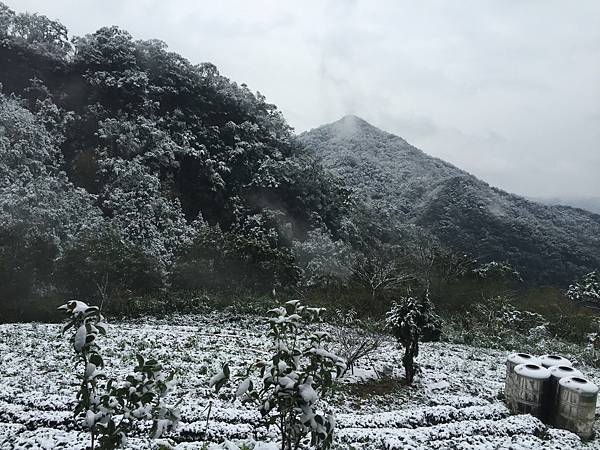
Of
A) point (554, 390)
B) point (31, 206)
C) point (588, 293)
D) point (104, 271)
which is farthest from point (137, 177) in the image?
point (588, 293)

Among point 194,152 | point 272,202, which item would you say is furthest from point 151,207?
point 272,202

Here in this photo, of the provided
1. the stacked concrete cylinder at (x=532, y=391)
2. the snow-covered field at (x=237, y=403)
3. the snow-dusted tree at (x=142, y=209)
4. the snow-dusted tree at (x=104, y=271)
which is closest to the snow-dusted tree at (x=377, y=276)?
the snow-covered field at (x=237, y=403)

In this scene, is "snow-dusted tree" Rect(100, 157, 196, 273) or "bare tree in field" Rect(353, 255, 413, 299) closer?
"bare tree in field" Rect(353, 255, 413, 299)

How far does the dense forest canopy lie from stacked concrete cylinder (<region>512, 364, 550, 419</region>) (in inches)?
368

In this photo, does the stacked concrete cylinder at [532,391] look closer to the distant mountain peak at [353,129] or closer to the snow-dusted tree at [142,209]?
the snow-dusted tree at [142,209]

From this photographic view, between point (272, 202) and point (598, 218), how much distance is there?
5419 centimetres

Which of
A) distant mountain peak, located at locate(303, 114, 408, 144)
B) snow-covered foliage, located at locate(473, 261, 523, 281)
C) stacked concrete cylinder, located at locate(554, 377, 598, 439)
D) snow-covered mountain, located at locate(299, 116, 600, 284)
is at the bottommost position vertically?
stacked concrete cylinder, located at locate(554, 377, 598, 439)

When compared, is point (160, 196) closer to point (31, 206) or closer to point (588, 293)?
point (31, 206)

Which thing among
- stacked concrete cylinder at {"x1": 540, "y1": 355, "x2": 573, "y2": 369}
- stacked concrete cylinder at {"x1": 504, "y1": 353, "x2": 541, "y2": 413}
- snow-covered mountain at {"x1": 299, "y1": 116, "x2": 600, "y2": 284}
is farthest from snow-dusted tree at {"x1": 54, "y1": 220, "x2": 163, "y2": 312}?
snow-covered mountain at {"x1": 299, "y1": 116, "x2": 600, "y2": 284}

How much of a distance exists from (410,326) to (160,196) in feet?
78.6

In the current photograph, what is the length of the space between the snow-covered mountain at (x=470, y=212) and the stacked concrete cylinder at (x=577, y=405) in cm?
3821

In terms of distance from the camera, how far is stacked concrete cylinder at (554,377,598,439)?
1040 centimetres

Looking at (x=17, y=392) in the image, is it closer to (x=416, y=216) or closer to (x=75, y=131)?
(x=75, y=131)

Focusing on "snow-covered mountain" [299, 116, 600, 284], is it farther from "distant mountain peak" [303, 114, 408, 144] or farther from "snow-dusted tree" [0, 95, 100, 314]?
"snow-dusted tree" [0, 95, 100, 314]
